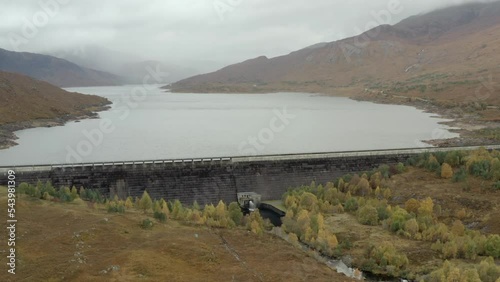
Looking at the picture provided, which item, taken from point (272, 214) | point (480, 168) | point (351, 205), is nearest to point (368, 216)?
point (351, 205)

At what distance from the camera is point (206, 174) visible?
167 feet

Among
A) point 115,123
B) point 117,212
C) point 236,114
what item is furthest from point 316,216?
point 236,114

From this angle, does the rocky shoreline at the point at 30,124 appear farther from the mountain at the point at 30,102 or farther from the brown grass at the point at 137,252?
the brown grass at the point at 137,252

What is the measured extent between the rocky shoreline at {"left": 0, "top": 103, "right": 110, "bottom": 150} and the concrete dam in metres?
35.4

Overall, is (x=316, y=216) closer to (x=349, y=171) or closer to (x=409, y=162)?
(x=349, y=171)

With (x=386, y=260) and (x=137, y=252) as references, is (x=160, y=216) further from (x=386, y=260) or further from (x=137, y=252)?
(x=386, y=260)

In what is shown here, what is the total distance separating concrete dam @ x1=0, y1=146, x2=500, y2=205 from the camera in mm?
47750

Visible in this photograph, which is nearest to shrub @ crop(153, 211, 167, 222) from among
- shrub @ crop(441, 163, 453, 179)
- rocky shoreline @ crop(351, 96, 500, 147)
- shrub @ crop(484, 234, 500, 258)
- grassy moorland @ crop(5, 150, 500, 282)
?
grassy moorland @ crop(5, 150, 500, 282)

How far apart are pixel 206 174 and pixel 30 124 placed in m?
70.1

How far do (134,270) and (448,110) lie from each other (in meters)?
123

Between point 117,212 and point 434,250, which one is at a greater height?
point 117,212

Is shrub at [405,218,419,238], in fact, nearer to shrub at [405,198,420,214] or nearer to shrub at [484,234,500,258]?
shrub at [405,198,420,214]

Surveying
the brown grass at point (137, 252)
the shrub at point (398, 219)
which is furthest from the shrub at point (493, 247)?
the brown grass at point (137, 252)

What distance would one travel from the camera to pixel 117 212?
124ft
